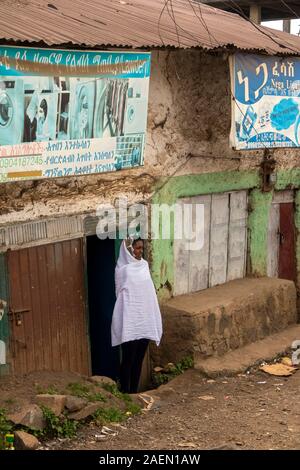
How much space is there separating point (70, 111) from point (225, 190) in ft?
10.6

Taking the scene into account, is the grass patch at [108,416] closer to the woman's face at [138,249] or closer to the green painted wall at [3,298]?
the green painted wall at [3,298]

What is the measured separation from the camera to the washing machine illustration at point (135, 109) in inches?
287

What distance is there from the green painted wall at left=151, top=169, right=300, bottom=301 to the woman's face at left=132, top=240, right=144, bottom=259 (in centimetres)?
52

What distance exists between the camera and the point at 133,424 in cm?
683

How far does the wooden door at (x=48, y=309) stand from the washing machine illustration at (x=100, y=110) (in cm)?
127

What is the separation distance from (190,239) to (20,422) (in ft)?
11.8

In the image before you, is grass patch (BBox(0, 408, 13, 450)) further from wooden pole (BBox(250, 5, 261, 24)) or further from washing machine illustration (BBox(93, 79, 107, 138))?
wooden pole (BBox(250, 5, 261, 24))

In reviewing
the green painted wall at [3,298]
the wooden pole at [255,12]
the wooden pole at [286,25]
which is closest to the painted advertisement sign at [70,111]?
the green painted wall at [3,298]

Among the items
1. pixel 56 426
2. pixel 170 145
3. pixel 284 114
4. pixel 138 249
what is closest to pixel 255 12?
pixel 284 114

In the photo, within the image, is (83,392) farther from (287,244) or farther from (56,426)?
(287,244)

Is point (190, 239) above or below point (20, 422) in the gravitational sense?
above

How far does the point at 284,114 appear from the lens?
29.7 ft
